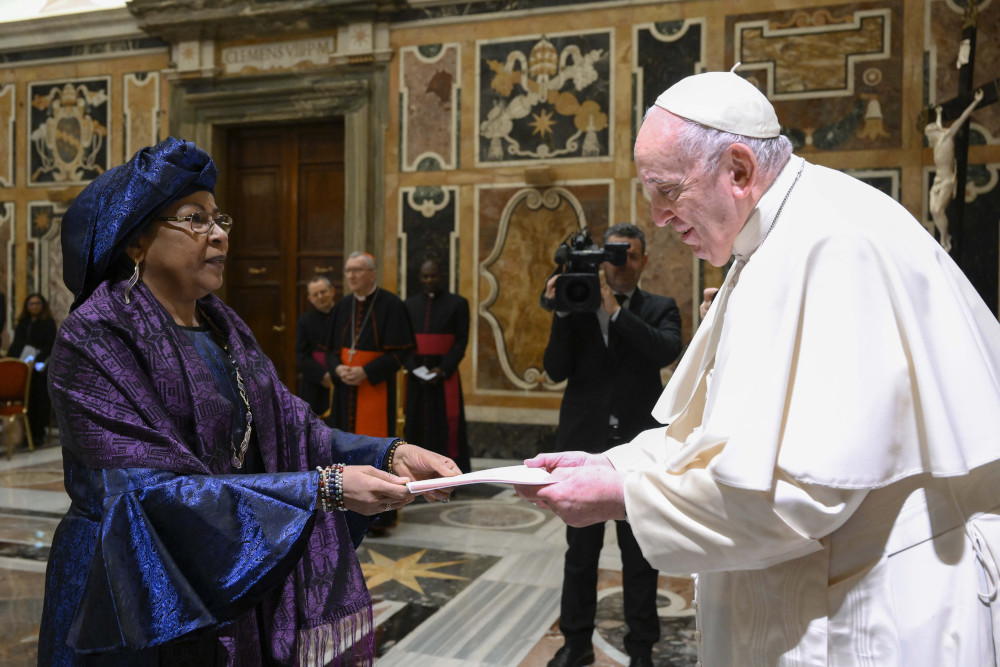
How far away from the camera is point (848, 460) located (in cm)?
121

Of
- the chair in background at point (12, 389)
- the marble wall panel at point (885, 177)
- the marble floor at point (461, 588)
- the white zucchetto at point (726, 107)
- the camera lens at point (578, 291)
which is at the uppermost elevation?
the marble wall panel at point (885, 177)

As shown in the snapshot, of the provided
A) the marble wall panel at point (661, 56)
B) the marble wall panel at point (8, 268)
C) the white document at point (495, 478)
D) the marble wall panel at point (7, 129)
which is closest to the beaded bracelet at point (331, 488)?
the white document at point (495, 478)

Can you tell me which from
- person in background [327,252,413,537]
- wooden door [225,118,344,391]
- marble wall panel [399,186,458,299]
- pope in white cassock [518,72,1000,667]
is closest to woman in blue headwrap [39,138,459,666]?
pope in white cassock [518,72,1000,667]

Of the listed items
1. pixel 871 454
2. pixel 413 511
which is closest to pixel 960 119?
pixel 413 511

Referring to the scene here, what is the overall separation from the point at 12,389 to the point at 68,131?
350cm

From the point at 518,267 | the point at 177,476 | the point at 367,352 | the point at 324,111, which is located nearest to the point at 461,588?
the point at 367,352

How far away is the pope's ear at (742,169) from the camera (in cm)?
151

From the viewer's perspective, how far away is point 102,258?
1.75 m

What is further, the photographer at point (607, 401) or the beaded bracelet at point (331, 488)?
the photographer at point (607, 401)

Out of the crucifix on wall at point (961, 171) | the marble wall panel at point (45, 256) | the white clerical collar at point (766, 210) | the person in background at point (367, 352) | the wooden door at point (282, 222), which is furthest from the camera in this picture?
the marble wall panel at point (45, 256)

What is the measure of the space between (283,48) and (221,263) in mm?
7310

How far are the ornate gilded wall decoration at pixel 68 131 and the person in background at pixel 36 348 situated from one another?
58.6 inches

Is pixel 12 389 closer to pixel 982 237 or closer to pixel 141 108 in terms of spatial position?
pixel 141 108

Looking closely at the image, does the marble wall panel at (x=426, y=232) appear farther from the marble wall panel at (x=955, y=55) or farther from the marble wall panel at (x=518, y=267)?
the marble wall panel at (x=955, y=55)
